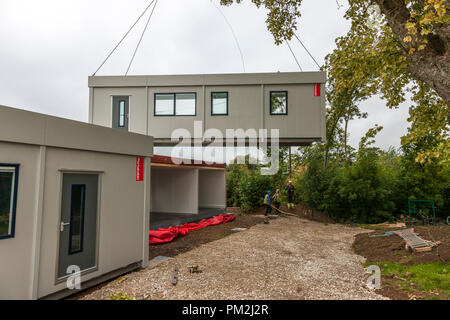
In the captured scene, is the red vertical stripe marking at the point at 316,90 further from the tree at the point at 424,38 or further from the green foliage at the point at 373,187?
the green foliage at the point at 373,187

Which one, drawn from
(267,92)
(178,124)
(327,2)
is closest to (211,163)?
(178,124)

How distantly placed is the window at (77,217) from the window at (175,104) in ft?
23.1

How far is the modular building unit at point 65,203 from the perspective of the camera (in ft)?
12.8

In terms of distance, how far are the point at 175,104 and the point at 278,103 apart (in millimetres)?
4478

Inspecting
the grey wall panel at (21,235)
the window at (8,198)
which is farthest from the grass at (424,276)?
the window at (8,198)

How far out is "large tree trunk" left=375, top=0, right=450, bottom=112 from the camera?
5.23 m

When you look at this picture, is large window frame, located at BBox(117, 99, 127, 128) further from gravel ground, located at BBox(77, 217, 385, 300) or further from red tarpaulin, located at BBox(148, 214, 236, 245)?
gravel ground, located at BBox(77, 217, 385, 300)

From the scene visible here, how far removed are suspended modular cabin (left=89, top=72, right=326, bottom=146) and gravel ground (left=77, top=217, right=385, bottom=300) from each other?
4.82 metres

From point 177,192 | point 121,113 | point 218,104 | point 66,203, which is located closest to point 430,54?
point 218,104

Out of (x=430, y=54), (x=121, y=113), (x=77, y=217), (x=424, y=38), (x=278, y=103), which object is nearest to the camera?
(x=77, y=217)

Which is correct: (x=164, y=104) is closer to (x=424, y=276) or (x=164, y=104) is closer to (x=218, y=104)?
(x=218, y=104)

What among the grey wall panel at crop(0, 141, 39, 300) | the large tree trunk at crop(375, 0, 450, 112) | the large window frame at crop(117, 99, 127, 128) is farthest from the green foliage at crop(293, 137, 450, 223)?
the grey wall panel at crop(0, 141, 39, 300)

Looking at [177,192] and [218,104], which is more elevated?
[218,104]

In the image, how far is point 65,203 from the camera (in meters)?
4.76
